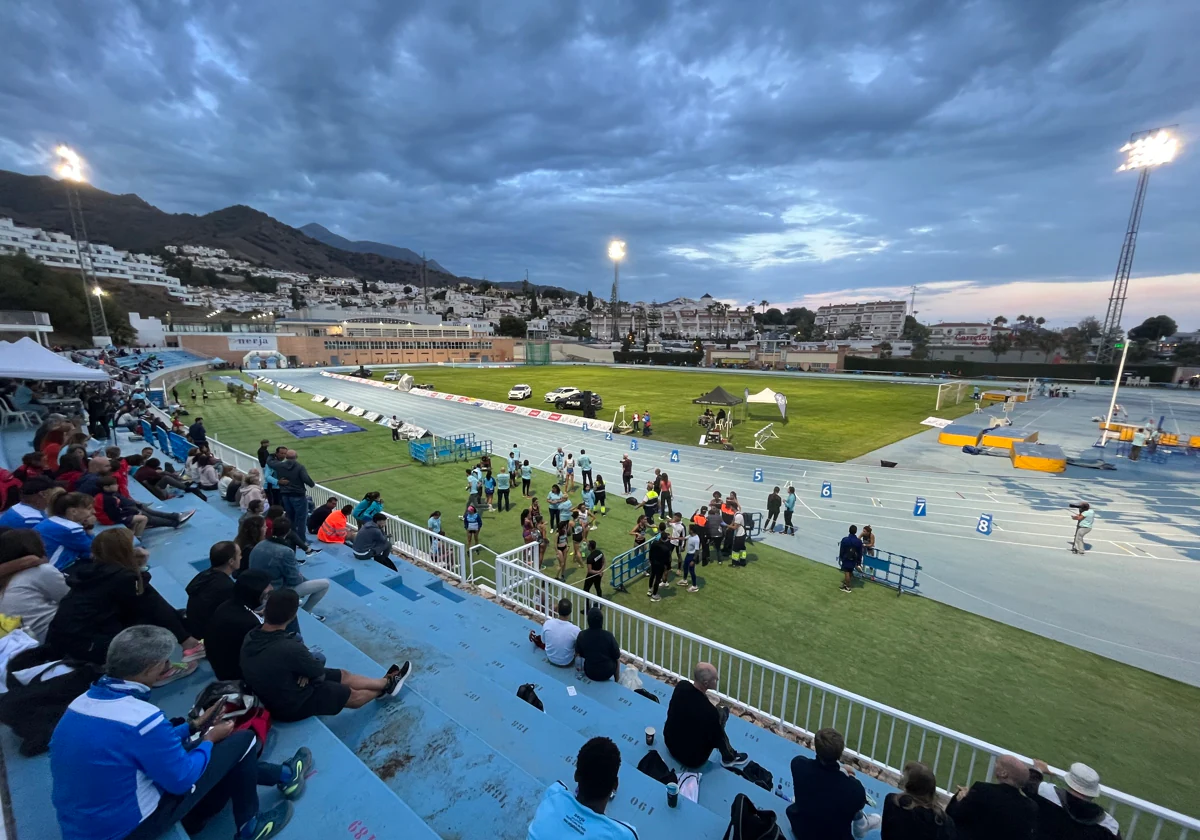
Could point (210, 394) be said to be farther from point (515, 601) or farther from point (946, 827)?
point (946, 827)

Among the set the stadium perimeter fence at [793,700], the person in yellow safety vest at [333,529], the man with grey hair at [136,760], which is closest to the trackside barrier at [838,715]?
the stadium perimeter fence at [793,700]

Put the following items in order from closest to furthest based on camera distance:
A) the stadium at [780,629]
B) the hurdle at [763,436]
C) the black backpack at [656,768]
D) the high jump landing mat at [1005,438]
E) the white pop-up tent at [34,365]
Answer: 1. the stadium at [780,629]
2. the black backpack at [656,768]
3. the white pop-up tent at [34,365]
4. the hurdle at [763,436]
5. the high jump landing mat at [1005,438]

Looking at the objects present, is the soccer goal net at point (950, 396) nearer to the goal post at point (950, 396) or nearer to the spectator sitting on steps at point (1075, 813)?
the goal post at point (950, 396)

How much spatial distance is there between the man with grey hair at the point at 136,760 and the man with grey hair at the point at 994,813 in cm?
490

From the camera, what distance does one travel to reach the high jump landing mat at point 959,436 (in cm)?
2752

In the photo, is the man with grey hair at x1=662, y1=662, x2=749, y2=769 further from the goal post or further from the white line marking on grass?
the goal post

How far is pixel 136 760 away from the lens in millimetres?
2662

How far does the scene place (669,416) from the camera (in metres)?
35.6

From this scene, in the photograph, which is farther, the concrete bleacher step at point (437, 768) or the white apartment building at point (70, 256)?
the white apartment building at point (70, 256)

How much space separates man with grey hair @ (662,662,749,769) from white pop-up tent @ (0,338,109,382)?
717 inches

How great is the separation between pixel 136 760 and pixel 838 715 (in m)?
8.04

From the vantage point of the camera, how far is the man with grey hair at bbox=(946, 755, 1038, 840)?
11.4 feet

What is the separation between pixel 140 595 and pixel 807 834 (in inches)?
227

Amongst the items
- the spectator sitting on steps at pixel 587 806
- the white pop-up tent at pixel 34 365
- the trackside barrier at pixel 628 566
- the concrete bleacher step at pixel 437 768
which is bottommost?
the trackside barrier at pixel 628 566
